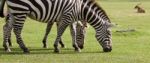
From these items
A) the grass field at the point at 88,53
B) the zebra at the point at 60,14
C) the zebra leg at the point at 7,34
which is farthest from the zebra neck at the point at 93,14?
the zebra leg at the point at 7,34

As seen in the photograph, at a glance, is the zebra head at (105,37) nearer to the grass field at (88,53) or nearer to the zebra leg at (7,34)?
the grass field at (88,53)

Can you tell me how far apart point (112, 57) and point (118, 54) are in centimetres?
105

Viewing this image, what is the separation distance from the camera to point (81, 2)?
17578 mm

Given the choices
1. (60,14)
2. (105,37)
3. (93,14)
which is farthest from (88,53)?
(60,14)

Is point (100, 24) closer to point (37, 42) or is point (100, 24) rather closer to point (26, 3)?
point (26, 3)

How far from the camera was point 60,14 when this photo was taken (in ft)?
57.5

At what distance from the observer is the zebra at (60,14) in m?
16.8

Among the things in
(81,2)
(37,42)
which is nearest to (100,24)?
(81,2)

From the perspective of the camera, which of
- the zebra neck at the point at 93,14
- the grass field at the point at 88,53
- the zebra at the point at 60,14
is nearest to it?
the grass field at the point at 88,53

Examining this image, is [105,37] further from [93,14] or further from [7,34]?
[7,34]

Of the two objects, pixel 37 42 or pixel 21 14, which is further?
pixel 37 42

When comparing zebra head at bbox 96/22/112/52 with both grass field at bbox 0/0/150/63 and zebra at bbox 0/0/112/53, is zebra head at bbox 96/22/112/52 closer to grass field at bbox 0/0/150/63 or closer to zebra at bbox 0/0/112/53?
zebra at bbox 0/0/112/53

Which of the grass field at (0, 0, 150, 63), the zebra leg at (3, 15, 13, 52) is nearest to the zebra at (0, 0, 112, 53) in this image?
the zebra leg at (3, 15, 13, 52)

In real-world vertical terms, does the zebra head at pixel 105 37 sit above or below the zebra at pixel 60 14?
below
